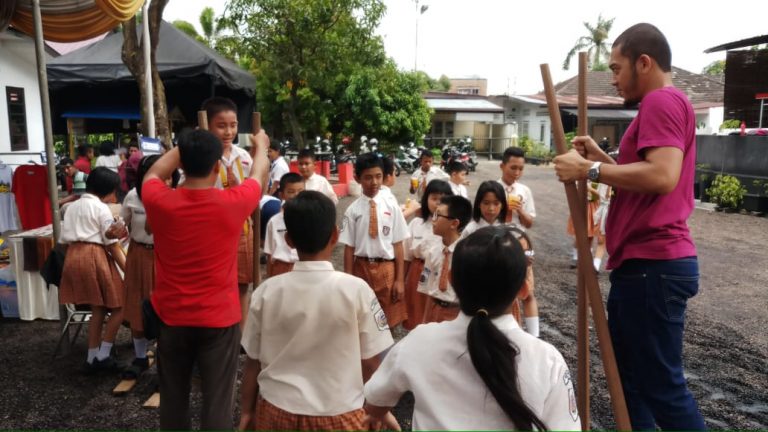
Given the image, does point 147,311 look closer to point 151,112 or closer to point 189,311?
point 189,311

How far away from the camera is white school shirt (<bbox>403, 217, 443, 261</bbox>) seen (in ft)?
14.9

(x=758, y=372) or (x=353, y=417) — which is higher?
(x=353, y=417)

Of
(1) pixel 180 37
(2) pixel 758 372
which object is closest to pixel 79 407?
(2) pixel 758 372

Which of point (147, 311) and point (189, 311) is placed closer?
point (189, 311)

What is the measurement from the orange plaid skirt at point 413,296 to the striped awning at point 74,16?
3.28 meters

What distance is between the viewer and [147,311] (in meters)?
2.93

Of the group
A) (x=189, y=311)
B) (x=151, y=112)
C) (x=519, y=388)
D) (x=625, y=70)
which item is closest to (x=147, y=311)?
(x=189, y=311)

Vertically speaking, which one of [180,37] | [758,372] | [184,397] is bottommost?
[758,372]

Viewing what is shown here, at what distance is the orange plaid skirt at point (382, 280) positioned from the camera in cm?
433

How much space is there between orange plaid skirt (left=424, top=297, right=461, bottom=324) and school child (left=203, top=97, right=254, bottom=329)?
131cm

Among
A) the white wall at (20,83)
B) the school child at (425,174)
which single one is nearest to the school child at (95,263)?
the school child at (425,174)

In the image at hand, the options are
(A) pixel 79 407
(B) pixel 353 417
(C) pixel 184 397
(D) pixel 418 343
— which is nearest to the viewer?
(D) pixel 418 343

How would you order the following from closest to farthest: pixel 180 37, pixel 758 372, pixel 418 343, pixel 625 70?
pixel 418 343 → pixel 625 70 → pixel 758 372 → pixel 180 37

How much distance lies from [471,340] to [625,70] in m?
1.51
